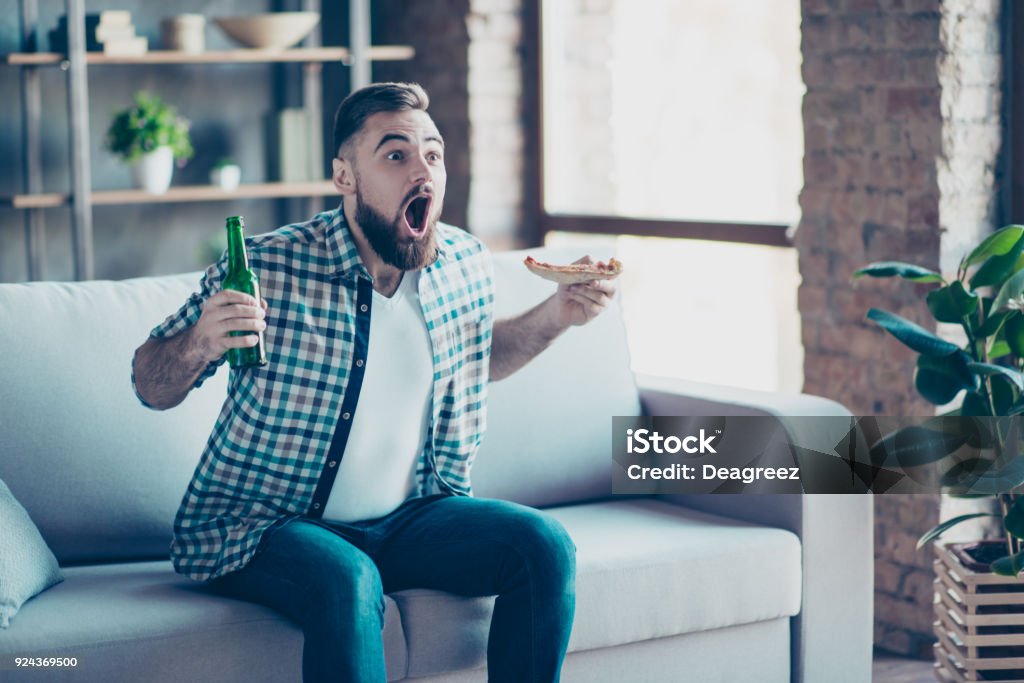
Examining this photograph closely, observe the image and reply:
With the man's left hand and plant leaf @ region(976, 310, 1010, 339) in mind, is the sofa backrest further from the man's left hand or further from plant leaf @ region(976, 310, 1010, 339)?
plant leaf @ region(976, 310, 1010, 339)

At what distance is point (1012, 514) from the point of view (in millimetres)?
2443

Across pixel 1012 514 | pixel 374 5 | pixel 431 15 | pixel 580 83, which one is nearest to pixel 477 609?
pixel 1012 514

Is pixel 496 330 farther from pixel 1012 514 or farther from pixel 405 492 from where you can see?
pixel 1012 514

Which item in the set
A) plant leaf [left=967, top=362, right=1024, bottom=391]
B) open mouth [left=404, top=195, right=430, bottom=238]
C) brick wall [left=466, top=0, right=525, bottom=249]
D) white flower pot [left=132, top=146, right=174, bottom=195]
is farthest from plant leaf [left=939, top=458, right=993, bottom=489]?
white flower pot [left=132, top=146, right=174, bottom=195]

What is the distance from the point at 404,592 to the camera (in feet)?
7.34

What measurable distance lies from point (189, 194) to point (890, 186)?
7.54ft

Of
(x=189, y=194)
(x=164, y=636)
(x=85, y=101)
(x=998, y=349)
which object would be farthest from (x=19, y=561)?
(x=189, y=194)

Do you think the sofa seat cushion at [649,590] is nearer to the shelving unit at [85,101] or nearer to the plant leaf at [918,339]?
the plant leaf at [918,339]

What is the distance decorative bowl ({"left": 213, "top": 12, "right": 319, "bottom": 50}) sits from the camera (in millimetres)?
4457

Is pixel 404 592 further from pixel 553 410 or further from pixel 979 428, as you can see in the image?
pixel 979 428

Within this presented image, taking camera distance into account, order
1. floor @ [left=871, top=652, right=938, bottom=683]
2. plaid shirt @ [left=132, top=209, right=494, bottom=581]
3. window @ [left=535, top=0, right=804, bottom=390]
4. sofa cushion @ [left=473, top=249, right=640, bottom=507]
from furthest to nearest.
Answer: window @ [left=535, top=0, right=804, bottom=390] → floor @ [left=871, top=652, right=938, bottom=683] → sofa cushion @ [left=473, top=249, right=640, bottom=507] → plaid shirt @ [left=132, top=209, right=494, bottom=581]

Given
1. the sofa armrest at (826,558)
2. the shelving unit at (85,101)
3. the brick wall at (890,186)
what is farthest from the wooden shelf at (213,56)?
the sofa armrest at (826,558)

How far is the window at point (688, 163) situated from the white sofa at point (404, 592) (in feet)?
3.39

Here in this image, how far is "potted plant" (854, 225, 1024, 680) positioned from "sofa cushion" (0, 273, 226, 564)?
Answer: 134 centimetres
